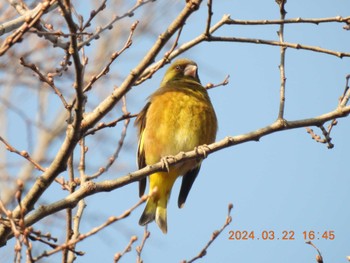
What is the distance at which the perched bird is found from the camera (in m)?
5.54

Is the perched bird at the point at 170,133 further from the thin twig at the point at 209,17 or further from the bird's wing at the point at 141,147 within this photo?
the thin twig at the point at 209,17

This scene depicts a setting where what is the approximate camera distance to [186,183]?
19.7 ft

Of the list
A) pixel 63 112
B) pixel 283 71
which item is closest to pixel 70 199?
pixel 283 71

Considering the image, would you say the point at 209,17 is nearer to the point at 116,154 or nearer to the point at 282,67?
the point at 282,67

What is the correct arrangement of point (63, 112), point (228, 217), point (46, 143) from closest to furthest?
1. point (228, 217)
2. point (46, 143)
3. point (63, 112)

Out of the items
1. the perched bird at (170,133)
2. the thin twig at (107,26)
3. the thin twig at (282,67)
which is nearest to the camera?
the thin twig at (107,26)

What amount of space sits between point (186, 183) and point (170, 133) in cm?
70

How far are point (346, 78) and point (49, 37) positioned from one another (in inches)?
72.4

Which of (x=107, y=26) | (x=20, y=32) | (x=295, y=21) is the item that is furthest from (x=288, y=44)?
(x=20, y=32)

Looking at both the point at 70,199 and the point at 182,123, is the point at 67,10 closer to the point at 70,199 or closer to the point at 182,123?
the point at 70,199

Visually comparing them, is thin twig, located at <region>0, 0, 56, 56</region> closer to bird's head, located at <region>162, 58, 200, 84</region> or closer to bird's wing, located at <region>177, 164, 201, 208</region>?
bird's wing, located at <region>177, 164, 201, 208</region>

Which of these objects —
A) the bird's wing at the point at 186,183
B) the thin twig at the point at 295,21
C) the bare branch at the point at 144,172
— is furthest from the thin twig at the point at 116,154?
the bird's wing at the point at 186,183

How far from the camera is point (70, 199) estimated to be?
337cm

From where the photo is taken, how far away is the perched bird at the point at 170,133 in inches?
218
